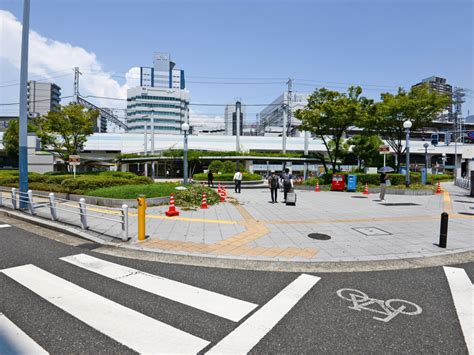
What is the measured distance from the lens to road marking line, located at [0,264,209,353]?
272cm

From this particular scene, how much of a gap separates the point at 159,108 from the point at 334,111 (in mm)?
82029

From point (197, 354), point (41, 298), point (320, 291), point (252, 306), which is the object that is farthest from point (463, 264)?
point (41, 298)

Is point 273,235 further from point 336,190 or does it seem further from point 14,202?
point 336,190

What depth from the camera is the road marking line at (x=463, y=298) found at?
2.98 metres

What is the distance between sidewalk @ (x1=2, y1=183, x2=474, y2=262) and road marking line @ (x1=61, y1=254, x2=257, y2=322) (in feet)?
3.93

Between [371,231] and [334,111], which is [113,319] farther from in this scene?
[334,111]

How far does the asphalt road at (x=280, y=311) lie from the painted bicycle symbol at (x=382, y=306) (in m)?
0.01

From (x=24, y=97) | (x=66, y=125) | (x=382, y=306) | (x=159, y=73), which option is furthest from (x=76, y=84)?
(x=159, y=73)

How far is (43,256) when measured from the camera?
5.47m

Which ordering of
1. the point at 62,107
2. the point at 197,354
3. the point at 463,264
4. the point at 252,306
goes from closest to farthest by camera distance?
the point at 197,354 → the point at 252,306 → the point at 463,264 → the point at 62,107

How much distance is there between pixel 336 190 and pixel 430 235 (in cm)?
1367

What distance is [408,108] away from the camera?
2033 cm

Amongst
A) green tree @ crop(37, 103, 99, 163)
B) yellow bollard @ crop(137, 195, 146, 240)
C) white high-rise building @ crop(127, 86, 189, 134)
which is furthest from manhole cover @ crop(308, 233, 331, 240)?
white high-rise building @ crop(127, 86, 189, 134)

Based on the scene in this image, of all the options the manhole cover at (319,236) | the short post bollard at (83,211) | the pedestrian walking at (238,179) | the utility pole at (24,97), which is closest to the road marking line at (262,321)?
the manhole cover at (319,236)
